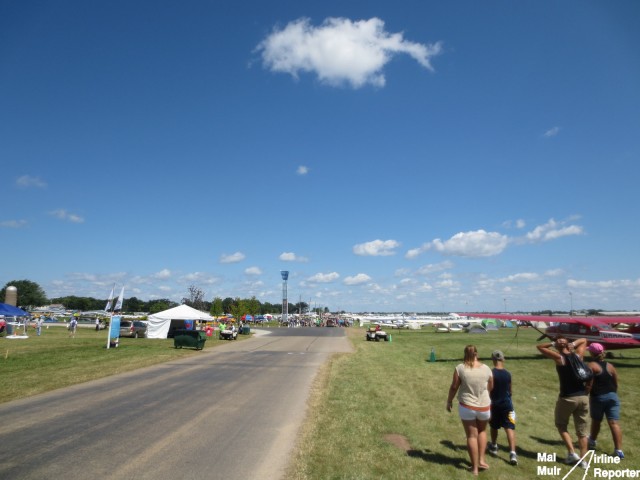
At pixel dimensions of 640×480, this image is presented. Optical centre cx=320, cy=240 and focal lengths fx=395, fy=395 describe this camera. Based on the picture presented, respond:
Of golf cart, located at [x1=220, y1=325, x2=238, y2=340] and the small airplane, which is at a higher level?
the small airplane

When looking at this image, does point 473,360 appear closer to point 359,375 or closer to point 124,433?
point 124,433

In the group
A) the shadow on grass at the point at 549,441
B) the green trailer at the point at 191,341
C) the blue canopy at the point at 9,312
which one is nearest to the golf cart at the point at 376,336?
the green trailer at the point at 191,341

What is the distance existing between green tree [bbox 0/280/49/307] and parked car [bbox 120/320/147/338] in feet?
432

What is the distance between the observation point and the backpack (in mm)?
6648

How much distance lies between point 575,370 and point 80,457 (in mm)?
8431

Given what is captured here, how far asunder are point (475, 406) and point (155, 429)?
6430 mm

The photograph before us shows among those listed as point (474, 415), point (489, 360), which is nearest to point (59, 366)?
point (474, 415)

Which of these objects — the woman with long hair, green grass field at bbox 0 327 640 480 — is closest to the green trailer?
green grass field at bbox 0 327 640 480

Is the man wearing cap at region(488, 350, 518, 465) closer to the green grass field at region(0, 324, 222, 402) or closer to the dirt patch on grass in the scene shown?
the dirt patch on grass

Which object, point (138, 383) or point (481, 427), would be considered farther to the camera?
point (138, 383)

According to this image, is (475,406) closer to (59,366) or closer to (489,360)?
(489,360)

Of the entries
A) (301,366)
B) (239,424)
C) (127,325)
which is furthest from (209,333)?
(239,424)

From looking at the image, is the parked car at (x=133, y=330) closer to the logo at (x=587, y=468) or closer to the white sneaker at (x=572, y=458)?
the logo at (x=587, y=468)

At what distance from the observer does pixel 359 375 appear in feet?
53.4
